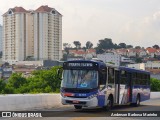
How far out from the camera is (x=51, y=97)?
25328 mm

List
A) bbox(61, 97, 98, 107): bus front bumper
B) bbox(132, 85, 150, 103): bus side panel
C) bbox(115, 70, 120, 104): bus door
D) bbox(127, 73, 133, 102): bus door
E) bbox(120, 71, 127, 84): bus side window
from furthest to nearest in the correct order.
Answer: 1. bbox(132, 85, 150, 103): bus side panel
2. bbox(127, 73, 133, 102): bus door
3. bbox(120, 71, 127, 84): bus side window
4. bbox(115, 70, 120, 104): bus door
5. bbox(61, 97, 98, 107): bus front bumper

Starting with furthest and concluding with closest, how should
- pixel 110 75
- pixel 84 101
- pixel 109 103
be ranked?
1. pixel 110 75
2. pixel 109 103
3. pixel 84 101

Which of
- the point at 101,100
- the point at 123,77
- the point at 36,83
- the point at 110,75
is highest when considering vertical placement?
the point at 110,75

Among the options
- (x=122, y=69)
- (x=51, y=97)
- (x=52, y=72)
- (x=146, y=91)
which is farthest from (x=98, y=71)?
(x=52, y=72)

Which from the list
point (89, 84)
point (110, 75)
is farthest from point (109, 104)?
point (89, 84)

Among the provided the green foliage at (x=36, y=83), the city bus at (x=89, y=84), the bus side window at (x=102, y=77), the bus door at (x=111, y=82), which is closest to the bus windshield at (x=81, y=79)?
the city bus at (x=89, y=84)

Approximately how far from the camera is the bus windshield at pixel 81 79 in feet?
66.6

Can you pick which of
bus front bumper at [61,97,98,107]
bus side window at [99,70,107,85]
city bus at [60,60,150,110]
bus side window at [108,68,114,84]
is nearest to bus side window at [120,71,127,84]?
city bus at [60,60,150,110]

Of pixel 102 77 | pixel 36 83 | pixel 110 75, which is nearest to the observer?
pixel 102 77

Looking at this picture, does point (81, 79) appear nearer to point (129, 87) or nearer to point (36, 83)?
point (129, 87)

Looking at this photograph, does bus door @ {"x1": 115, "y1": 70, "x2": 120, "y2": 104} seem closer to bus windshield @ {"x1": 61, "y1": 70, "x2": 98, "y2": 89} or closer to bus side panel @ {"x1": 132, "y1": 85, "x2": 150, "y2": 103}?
bus windshield @ {"x1": 61, "y1": 70, "x2": 98, "y2": 89}

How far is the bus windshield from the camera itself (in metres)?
20.3

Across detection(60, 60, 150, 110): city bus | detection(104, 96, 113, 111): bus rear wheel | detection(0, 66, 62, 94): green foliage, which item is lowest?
detection(0, 66, 62, 94): green foliage

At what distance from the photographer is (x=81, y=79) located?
20.5m
